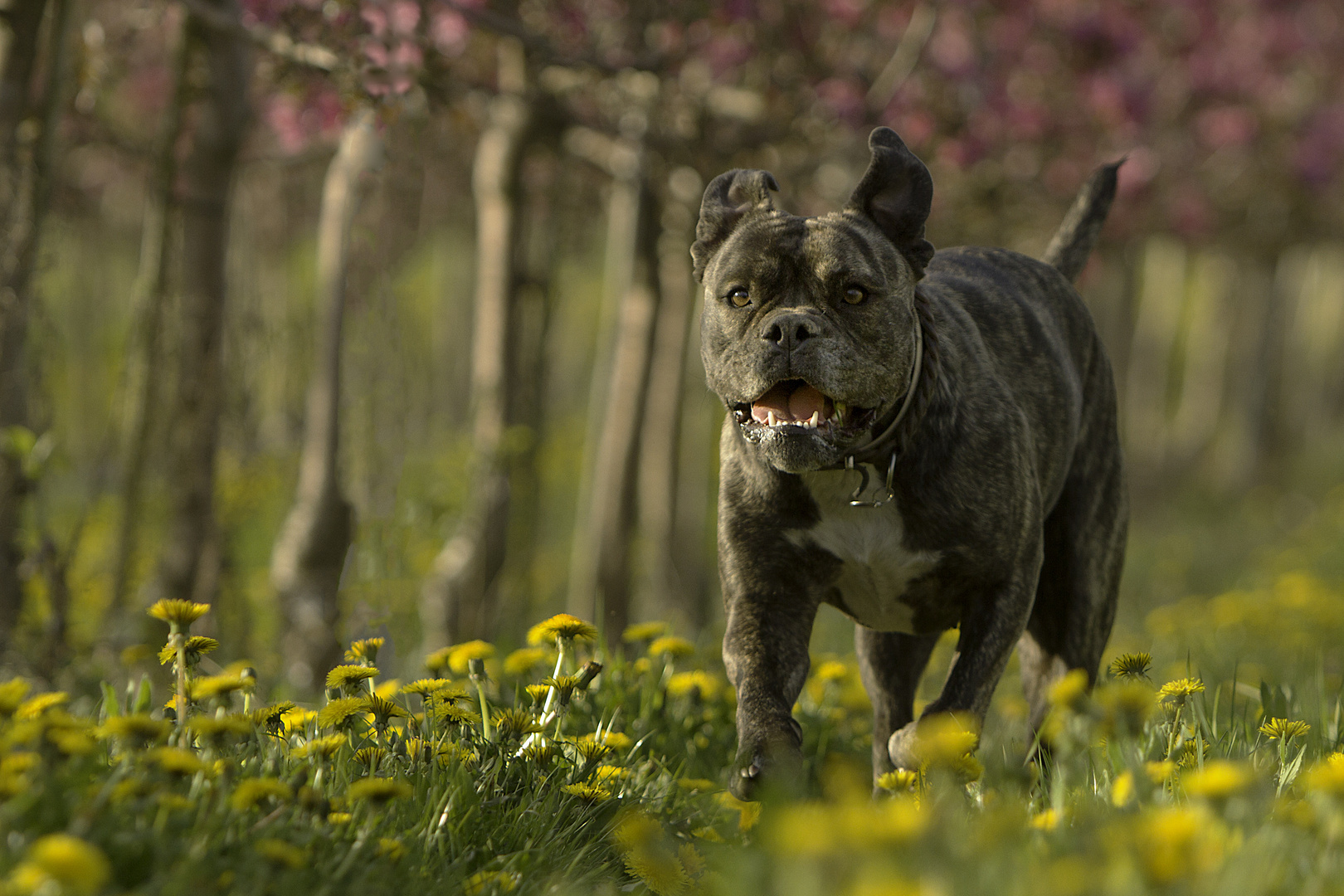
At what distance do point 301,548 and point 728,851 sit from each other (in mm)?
3860

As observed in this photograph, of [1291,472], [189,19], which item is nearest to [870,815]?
[189,19]

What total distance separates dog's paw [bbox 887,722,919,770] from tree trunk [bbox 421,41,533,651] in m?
4.06

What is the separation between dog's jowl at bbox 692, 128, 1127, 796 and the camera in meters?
3.05

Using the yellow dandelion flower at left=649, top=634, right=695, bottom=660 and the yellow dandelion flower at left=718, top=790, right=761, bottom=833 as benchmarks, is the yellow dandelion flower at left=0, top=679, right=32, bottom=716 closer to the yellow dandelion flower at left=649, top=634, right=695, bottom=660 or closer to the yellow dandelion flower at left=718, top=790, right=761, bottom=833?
the yellow dandelion flower at left=718, top=790, right=761, bottom=833

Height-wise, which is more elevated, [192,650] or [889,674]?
[192,650]

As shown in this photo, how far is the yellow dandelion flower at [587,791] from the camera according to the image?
279 centimetres

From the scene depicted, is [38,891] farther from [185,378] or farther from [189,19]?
[189,19]

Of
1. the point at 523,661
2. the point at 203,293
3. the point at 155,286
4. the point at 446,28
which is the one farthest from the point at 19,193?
the point at 523,661

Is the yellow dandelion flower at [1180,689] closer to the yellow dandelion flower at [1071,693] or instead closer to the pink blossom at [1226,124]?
the yellow dandelion flower at [1071,693]

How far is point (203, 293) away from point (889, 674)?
11.6ft

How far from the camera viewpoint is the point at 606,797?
2.88 meters

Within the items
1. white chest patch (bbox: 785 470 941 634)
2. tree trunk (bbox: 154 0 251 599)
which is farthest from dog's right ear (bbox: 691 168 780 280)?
tree trunk (bbox: 154 0 251 599)

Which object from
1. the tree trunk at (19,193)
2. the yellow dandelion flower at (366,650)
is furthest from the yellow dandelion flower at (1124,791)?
the tree trunk at (19,193)

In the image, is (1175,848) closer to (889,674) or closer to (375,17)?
(889,674)
